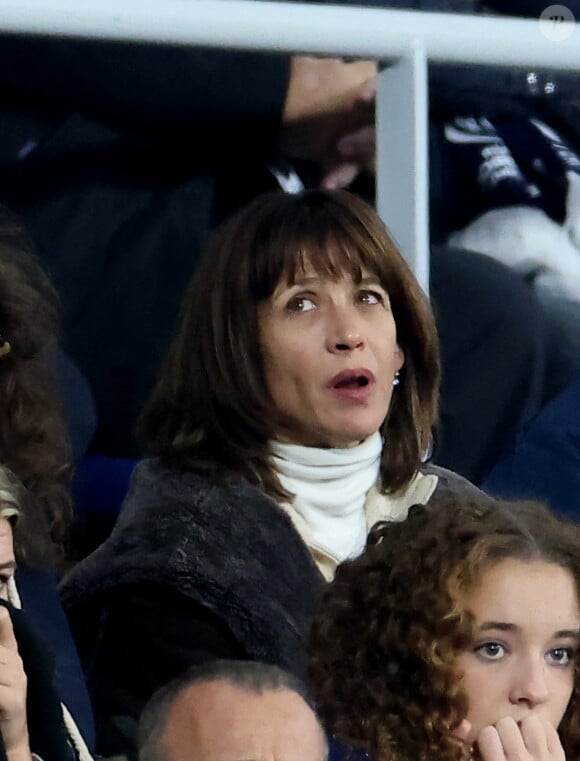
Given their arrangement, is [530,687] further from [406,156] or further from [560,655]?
[406,156]

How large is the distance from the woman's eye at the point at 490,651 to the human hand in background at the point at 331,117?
1.04 ft

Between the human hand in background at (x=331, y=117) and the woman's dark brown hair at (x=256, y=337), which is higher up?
the human hand in background at (x=331, y=117)

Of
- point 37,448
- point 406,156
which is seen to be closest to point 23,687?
point 37,448

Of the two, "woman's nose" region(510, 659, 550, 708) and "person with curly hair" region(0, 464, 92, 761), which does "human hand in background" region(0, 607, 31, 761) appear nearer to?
"person with curly hair" region(0, 464, 92, 761)

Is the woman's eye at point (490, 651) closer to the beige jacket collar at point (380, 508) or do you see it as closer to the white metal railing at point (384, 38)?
the beige jacket collar at point (380, 508)

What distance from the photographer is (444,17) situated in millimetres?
884

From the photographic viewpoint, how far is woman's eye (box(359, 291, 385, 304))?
78cm

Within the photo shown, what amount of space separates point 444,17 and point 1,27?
27cm

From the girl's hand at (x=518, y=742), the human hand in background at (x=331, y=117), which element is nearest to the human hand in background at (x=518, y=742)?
the girl's hand at (x=518, y=742)

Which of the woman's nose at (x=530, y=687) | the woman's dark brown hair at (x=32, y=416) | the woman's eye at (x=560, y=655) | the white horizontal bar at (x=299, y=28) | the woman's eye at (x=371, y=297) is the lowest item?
the woman's nose at (x=530, y=687)

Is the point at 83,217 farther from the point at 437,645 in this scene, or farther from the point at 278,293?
the point at 437,645

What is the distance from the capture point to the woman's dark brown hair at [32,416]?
2.35ft

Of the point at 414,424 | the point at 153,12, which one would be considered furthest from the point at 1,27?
the point at 414,424

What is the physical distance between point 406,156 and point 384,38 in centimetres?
7
